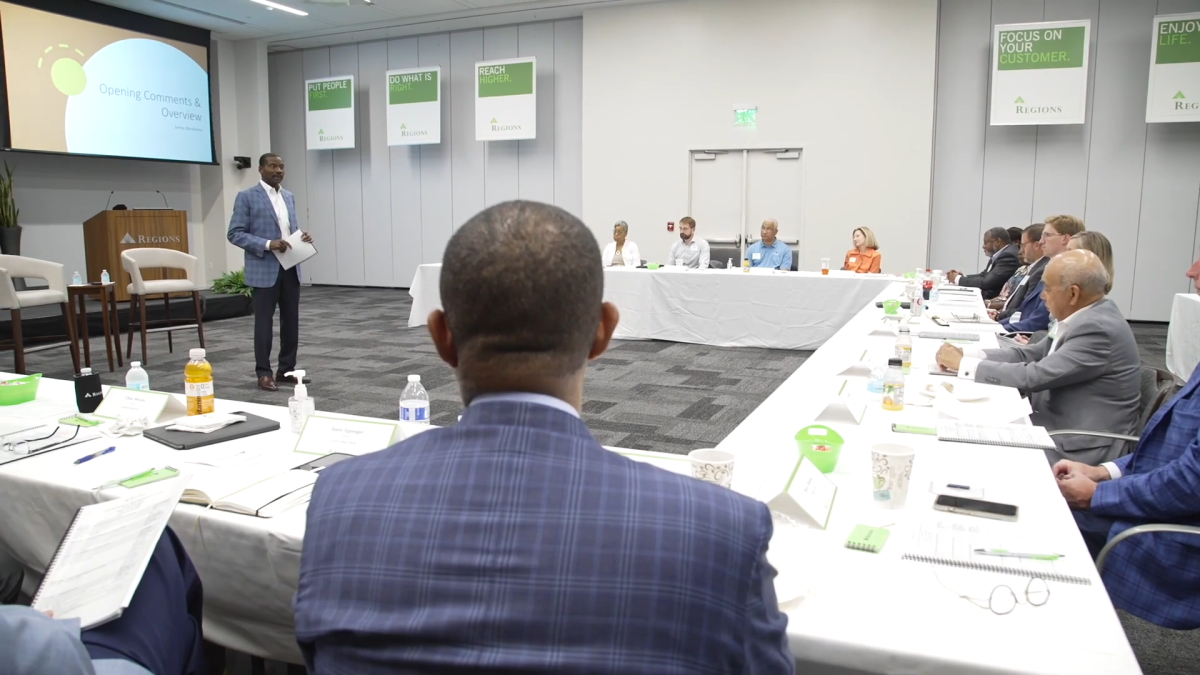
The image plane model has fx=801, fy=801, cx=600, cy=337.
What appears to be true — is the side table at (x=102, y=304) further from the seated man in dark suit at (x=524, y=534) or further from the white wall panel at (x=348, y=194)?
the white wall panel at (x=348, y=194)

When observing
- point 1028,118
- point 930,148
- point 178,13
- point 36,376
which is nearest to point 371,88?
point 178,13

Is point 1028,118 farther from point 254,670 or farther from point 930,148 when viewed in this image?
point 254,670

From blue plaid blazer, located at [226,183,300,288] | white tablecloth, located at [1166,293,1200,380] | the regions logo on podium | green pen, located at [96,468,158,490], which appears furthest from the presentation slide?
white tablecloth, located at [1166,293,1200,380]

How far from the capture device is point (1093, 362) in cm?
257

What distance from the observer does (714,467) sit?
154 cm

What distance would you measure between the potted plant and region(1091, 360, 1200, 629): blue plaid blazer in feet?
31.2

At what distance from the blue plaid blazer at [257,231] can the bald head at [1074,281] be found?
14.4ft

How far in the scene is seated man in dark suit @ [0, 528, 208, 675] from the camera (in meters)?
0.92

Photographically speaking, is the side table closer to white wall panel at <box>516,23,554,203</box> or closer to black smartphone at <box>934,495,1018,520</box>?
white wall panel at <box>516,23,554,203</box>

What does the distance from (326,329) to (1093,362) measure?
731cm

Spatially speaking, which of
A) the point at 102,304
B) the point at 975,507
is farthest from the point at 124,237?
the point at 975,507

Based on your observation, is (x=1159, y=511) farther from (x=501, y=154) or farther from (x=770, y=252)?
(x=501, y=154)

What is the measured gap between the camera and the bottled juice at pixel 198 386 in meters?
2.33

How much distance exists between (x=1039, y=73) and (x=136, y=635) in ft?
31.0
